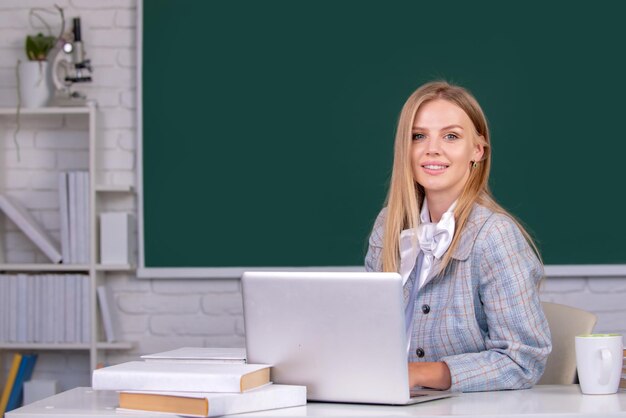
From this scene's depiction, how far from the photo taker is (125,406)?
1.62 metres

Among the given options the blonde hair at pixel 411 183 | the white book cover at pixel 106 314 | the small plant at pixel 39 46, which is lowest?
the white book cover at pixel 106 314

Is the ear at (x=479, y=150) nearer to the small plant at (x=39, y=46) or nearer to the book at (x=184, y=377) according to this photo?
the book at (x=184, y=377)

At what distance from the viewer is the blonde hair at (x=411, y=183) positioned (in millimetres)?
2211

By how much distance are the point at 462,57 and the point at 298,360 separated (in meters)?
2.14

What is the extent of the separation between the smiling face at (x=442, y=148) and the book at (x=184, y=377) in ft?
2.34

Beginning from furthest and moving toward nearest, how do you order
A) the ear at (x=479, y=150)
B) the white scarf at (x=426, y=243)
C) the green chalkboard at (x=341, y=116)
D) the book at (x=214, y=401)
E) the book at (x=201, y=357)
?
the green chalkboard at (x=341, y=116) < the ear at (x=479, y=150) < the white scarf at (x=426, y=243) < the book at (x=201, y=357) < the book at (x=214, y=401)

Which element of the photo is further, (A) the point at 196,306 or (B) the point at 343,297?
(A) the point at 196,306

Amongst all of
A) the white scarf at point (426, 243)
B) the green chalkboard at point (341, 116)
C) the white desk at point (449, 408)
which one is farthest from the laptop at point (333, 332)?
the green chalkboard at point (341, 116)

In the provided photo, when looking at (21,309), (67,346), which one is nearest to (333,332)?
(67,346)

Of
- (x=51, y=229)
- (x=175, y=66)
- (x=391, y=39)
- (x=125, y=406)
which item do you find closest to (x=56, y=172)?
(x=51, y=229)

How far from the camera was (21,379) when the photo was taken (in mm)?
3660

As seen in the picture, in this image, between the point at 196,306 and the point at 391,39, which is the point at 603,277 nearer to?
the point at 391,39

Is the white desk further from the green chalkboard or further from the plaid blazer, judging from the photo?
the green chalkboard

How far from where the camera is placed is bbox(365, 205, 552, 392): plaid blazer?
1.91 meters
